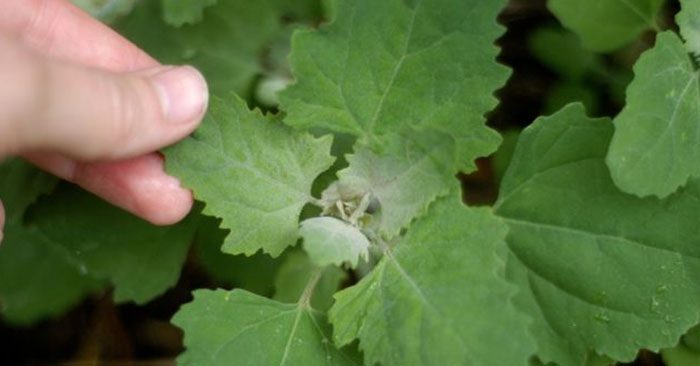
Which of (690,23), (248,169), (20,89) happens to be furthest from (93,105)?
(690,23)

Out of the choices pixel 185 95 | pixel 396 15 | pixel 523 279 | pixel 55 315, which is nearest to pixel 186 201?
pixel 185 95

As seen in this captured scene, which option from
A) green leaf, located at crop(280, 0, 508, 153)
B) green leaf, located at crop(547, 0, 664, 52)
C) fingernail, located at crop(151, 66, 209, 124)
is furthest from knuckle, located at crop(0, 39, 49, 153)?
green leaf, located at crop(547, 0, 664, 52)

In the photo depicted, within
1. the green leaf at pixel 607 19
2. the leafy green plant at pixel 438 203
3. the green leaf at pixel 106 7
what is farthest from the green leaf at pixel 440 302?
the green leaf at pixel 106 7

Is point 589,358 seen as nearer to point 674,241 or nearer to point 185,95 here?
point 674,241

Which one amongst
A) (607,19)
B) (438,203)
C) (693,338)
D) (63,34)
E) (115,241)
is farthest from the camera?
(115,241)

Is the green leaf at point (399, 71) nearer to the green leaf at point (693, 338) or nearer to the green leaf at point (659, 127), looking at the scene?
the green leaf at point (659, 127)

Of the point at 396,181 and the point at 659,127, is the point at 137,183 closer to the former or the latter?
the point at 396,181
